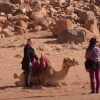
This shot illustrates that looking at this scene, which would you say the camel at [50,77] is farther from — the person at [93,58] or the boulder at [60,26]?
the boulder at [60,26]

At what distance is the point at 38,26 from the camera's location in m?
32.0

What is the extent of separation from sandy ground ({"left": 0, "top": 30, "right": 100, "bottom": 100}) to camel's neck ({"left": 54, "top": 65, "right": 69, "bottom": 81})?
Result: 27cm

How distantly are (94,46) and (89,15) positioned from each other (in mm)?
17647

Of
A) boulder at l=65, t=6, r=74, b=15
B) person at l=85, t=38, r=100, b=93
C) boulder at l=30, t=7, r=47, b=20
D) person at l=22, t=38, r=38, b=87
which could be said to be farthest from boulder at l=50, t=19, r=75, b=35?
person at l=85, t=38, r=100, b=93

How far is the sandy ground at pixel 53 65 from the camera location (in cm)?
1634

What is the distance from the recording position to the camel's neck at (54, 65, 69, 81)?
17422 millimetres

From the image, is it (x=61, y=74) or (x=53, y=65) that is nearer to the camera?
(x=61, y=74)

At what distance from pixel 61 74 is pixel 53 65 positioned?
5599 mm

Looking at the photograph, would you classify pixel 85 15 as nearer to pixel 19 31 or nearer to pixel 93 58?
pixel 19 31

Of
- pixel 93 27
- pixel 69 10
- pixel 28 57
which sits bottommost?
pixel 28 57

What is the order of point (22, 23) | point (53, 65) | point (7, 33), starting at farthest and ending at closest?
point (22, 23) → point (7, 33) → point (53, 65)

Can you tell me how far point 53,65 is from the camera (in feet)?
75.9

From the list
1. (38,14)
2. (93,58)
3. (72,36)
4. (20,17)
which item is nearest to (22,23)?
(20,17)

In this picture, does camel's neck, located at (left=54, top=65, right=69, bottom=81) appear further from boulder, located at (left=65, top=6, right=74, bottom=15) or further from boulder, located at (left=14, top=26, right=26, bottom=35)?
boulder, located at (left=65, top=6, right=74, bottom=15)
